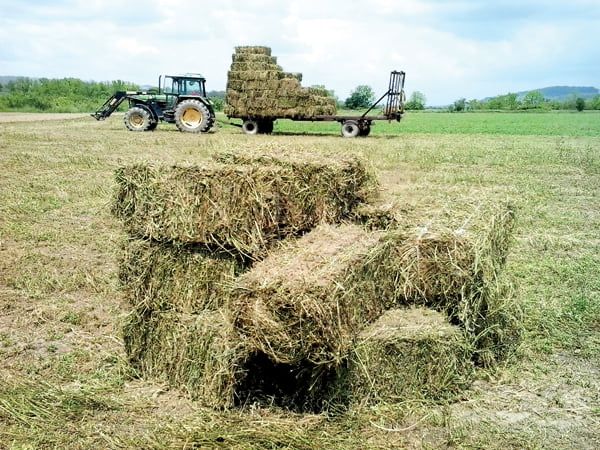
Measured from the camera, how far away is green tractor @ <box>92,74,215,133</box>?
86.2 ft

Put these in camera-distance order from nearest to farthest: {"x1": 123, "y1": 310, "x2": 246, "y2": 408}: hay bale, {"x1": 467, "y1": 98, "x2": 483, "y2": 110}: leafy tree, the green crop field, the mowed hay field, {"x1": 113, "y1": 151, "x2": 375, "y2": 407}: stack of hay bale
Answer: the mowed hay field < {"x1": 123, "y1": 310, "x2": 246, "y2": 408}: hay bale < {"x1": 113, "y1": 151, "x2": 375, "y2": 407}: stack of hay bale < the green crop field < {"x1": 467, "y1": 98, "x2": 483, "y2": 110}: leafy tree

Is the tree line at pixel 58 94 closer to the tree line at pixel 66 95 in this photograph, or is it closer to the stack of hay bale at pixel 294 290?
the tree line at pixel 66 95

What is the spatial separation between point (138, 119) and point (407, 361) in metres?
24.6

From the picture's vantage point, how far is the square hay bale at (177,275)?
5039mm

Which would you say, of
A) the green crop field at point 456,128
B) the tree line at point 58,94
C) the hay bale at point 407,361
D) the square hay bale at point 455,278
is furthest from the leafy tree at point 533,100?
the hay bale at point 407,361

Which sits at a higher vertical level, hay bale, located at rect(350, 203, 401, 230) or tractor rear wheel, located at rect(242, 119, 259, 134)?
tractor rear wheel, located at rect(242, 119, 259, 134)

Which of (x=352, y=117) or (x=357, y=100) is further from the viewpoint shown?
(x=357, y=100)

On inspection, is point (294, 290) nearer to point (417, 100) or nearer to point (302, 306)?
point (302, 306)

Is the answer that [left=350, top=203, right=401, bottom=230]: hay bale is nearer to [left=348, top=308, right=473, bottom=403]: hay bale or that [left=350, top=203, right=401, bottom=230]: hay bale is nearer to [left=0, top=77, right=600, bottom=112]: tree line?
[left=348, top=308, right=473, bottom=403]: hay bale

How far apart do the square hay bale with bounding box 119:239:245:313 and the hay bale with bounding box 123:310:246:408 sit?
0.13 m

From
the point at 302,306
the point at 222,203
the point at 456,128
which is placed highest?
the point at 456,128

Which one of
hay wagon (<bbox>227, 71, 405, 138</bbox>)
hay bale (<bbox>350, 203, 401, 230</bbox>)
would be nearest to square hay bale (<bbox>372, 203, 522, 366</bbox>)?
hay bale (<bbox>350, 203, 401, 230</bbox>)

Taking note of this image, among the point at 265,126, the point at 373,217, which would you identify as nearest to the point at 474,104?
the point at 265,126

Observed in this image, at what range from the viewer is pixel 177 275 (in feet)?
16.9
